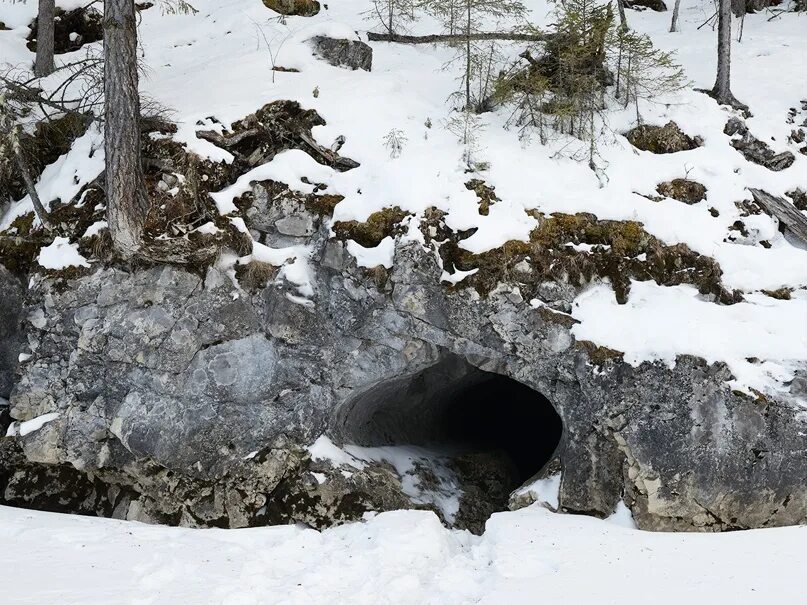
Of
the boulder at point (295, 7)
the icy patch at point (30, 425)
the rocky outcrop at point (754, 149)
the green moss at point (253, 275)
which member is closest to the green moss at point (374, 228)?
the green moss at point (253, 275)

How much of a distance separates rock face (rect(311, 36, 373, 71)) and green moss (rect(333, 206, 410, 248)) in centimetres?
451

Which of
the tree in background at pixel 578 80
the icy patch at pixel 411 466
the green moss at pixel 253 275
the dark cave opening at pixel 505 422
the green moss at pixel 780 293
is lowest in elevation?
the dark cave opening at pixel 505 422

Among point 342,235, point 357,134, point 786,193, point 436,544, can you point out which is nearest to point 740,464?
point 436,544

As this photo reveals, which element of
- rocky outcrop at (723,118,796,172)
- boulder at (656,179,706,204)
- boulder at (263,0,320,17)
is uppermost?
boulder at (263,0,320,17)

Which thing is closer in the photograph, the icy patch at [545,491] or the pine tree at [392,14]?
the icy patch at [545,491]

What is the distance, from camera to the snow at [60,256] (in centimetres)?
907

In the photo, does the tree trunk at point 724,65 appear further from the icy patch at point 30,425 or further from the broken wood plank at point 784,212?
the icy patch at point 30,425

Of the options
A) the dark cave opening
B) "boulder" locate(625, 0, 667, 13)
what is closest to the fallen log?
the dark cave opening

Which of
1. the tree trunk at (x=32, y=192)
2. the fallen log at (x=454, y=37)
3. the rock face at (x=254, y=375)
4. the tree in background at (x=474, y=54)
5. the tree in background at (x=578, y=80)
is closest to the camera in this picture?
the rock face at (x=254, y=375)

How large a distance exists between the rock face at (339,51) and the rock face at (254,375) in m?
4.37

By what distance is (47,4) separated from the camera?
43.1 feet

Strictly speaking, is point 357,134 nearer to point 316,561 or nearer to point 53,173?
point 53,173

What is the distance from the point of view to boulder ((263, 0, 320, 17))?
14523mm

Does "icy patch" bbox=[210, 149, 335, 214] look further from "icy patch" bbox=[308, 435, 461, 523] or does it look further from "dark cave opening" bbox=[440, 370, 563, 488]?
"dark cave opening" bbox=[440, 370, 563, 488]
